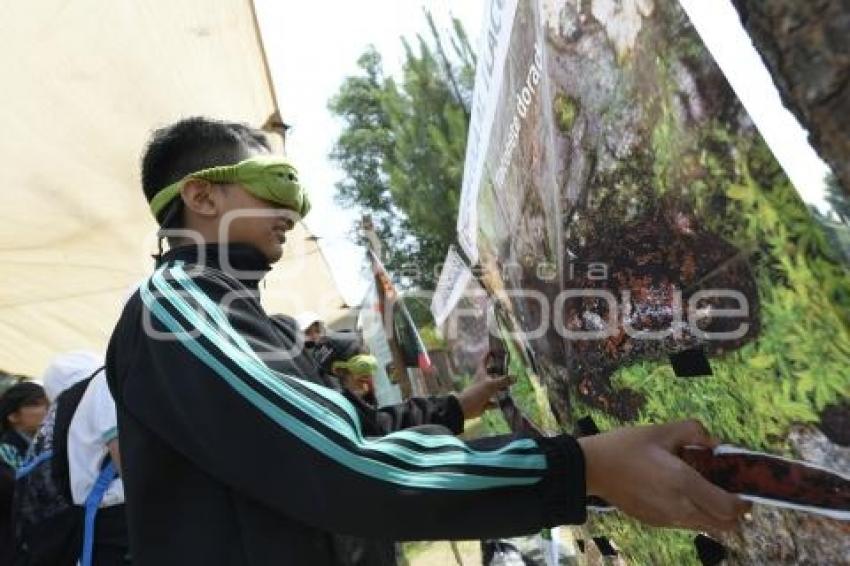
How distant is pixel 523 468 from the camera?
3.19 ft

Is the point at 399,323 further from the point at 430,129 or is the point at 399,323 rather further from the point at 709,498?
the point at 709,498

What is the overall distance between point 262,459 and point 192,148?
999mm

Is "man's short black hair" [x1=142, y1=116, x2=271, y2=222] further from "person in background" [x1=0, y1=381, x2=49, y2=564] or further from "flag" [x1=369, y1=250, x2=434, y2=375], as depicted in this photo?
"flag" [x1=369, y1=250, x2=434, y2=375]

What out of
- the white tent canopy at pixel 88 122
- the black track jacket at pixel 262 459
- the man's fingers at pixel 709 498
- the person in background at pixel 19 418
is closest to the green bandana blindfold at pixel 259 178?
the black track jacket at pixel 262 459

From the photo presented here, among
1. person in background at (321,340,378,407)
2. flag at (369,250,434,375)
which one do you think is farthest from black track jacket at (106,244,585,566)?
flag at (369,250,434,375)

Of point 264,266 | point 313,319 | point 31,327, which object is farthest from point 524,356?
point 31,327

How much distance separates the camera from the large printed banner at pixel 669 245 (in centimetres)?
82

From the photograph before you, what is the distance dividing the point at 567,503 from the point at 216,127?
1283mm

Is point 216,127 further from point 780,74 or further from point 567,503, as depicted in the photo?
point 780,74

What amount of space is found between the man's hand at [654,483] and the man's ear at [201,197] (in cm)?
102

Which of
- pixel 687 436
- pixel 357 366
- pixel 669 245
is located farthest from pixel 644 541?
pixel 357 366

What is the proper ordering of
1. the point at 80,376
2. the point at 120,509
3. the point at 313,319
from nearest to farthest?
the point at 120,509, the point at 80,376, the point at 313,319

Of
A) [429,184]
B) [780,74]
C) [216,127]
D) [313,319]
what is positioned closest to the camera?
[780,74]

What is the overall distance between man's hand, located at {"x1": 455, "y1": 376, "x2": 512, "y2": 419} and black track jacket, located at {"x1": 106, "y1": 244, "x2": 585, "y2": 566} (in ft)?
3.28
